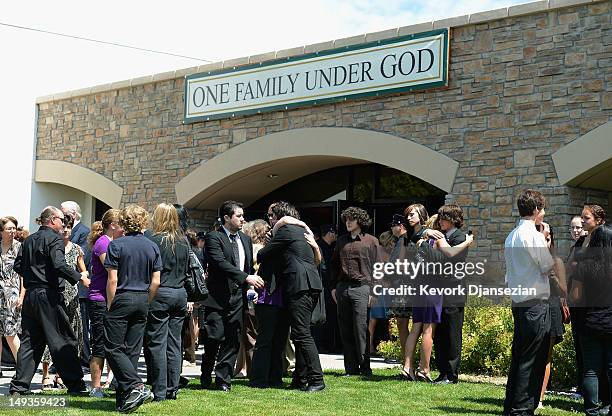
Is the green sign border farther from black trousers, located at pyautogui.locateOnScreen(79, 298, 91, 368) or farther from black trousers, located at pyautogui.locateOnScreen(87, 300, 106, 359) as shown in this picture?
black trousers, located at pyautogui.locateOnScreen(87, 300, 106, 359)

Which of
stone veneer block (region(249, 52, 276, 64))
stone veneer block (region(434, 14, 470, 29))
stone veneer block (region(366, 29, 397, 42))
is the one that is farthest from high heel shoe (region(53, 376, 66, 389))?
stone veneer block (region(249, 52, 276, 64))

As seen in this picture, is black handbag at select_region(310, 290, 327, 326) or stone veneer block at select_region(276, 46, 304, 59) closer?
black handbag at select_region(310, 290, 327, 326)

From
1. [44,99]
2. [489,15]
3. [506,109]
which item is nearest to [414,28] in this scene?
[489,15]

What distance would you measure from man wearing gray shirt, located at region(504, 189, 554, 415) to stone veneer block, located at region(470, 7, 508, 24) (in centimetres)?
531

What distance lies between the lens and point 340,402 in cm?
812

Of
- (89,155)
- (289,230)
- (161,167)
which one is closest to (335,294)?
(289,230)

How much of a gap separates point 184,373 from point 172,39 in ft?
43.3

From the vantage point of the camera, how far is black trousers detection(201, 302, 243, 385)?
8.73 m

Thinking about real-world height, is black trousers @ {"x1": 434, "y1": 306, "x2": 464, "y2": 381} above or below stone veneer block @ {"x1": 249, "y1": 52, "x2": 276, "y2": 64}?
below

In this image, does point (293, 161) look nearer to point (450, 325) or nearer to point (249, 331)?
point (249, 331)

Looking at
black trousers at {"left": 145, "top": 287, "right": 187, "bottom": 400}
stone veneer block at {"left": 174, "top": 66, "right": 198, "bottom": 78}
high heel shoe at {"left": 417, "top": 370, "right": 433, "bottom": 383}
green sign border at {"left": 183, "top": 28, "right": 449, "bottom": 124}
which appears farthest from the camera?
stone veneer block at {"left": 174, "top": 66, "right": 198, "bottom": 78}

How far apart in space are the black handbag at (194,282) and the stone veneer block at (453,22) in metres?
5.93

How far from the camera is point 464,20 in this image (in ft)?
40.1

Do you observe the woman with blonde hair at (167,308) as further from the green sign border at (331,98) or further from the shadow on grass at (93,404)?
the green sign border at (331,98)
